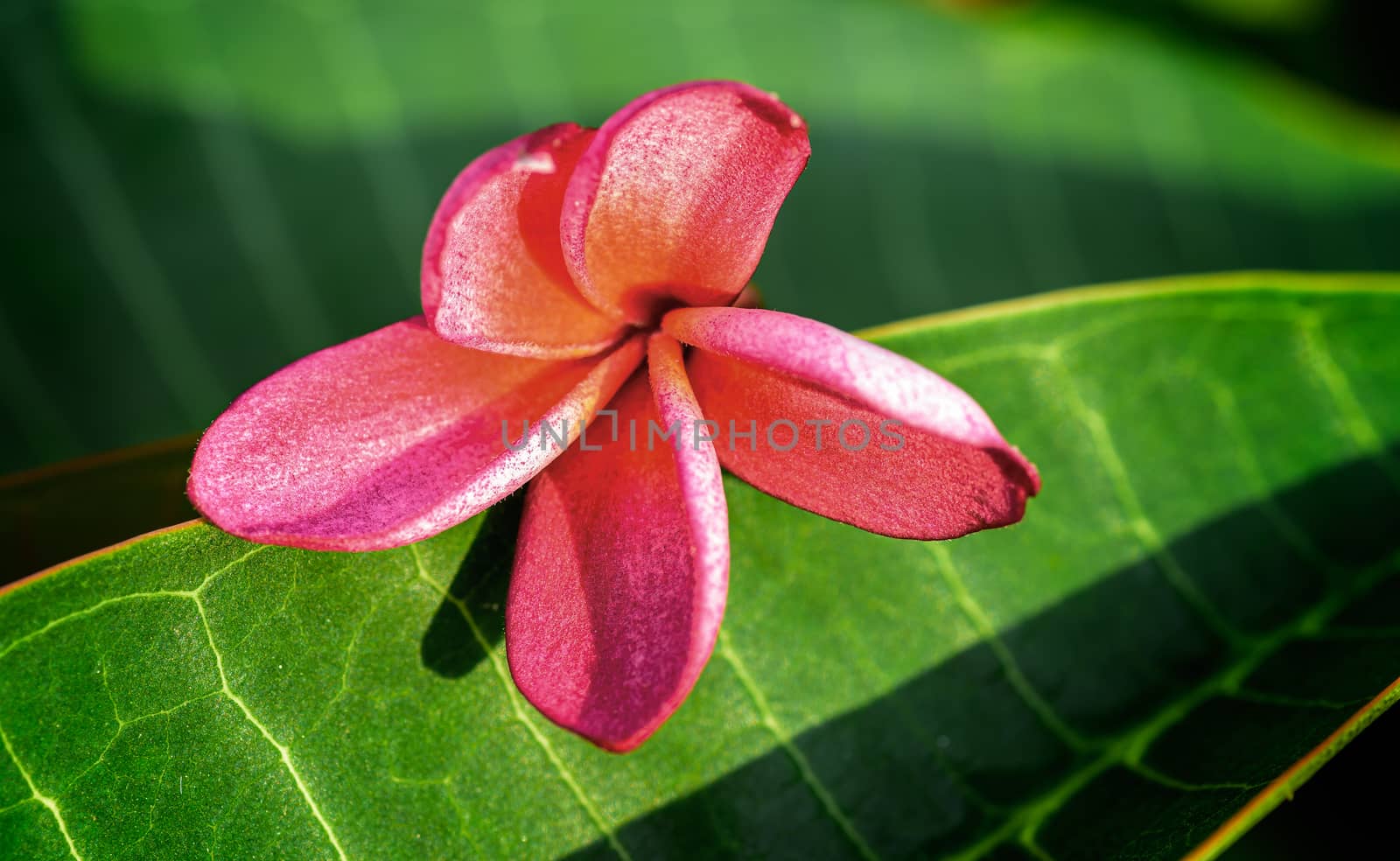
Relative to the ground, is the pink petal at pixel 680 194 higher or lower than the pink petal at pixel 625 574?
higher

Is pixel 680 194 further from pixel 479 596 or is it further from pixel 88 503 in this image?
pixel 88 503

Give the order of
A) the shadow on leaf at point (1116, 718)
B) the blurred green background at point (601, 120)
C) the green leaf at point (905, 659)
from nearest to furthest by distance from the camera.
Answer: the green leaf at point (905, 659) → the shadow on leaf at point (1116, 718) → the blurred green background at point (601, 120)

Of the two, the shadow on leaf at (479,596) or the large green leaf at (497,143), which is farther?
the large green leaf at (497,143)

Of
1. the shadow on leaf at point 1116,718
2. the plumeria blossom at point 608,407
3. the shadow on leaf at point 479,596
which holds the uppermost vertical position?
the plumeria blossom at point 608,407


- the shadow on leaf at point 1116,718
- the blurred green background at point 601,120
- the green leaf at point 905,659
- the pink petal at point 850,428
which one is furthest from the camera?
the blurred green background at point 601,120

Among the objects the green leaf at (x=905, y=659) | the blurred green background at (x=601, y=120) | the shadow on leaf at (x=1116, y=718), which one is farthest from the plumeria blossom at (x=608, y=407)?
the blurred green background at (x=601, y=120)

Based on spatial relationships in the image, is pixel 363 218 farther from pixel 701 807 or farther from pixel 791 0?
pixel 701 807

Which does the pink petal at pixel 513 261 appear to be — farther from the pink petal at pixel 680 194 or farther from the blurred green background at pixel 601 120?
the blurred green background at pixel 601 120

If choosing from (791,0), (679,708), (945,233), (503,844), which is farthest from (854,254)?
(503,844)
